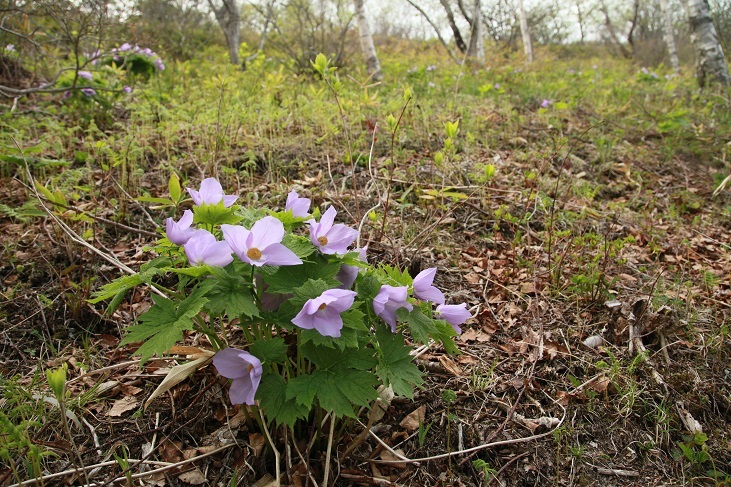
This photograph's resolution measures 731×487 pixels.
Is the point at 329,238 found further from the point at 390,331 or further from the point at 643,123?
the point at 643,123

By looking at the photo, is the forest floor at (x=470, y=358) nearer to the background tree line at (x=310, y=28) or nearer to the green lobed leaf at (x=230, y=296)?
the green lobed leaf at (x=230, y=296)

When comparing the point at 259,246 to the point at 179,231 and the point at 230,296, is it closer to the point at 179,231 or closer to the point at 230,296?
the point at 230,296

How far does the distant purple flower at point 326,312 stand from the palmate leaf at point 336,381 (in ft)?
0.47

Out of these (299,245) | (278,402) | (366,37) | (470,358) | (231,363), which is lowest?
(470,358)

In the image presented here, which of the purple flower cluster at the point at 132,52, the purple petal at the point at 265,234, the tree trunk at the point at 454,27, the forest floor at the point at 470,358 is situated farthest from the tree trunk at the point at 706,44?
the purple petal at the point at 265,234

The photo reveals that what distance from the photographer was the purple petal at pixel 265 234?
112 cm

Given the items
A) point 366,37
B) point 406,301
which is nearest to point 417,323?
point 406,301

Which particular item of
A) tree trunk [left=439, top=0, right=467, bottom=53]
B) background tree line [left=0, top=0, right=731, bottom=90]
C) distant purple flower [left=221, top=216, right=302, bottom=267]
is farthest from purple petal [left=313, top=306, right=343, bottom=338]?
tree trunk [left=439, top=0, right=467, bottom=53]

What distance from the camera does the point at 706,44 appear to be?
6570 millimetres

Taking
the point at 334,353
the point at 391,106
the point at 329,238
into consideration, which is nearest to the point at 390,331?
the point at 334,353

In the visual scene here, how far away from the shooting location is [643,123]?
16.6 ft

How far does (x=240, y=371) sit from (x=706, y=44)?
7.96 metres

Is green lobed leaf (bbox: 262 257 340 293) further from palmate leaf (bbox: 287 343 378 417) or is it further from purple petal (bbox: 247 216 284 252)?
palmate leaf (bbox: 287 343 378 417)

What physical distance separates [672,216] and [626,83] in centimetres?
448
